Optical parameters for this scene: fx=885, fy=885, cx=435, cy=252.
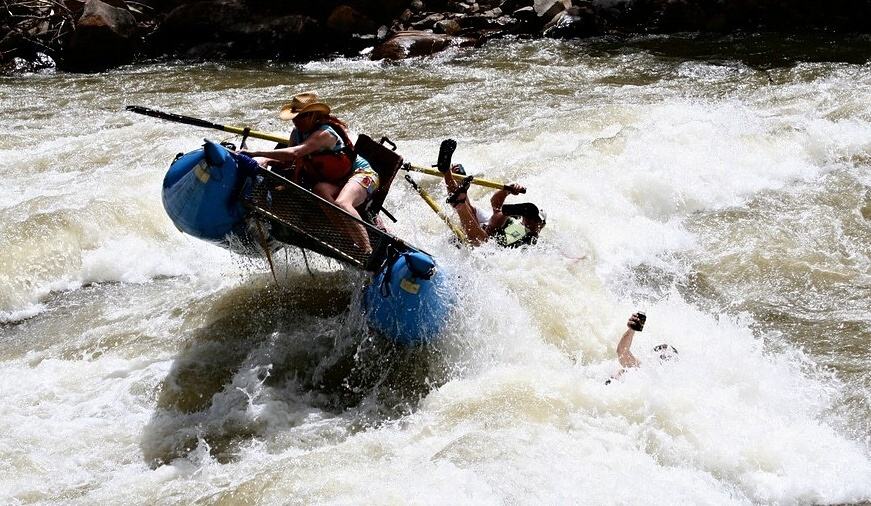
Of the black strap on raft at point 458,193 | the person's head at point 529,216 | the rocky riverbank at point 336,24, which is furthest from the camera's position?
the rocky riverbank at point 336,24

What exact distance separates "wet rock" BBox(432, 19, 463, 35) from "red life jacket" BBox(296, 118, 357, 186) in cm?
1031

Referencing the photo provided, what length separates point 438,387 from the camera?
211 inches

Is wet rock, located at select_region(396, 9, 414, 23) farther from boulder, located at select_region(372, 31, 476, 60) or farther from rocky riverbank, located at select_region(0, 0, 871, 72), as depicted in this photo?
boulder, located at select_region(372, 31, 476, 60)

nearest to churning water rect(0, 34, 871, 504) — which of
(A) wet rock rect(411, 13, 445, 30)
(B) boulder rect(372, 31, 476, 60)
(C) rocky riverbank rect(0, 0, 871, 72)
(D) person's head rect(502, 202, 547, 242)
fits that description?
(D) person's head rect(502, 202, 547, 242)

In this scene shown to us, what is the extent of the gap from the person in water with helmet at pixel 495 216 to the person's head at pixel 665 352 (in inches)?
58.1

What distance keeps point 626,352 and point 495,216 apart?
72.1 inches

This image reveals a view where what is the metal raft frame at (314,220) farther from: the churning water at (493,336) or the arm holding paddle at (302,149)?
the churning water at (493,336)

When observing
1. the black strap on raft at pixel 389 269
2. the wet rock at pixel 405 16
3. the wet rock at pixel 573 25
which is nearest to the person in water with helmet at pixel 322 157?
the black strap on raft at pixel 389 269

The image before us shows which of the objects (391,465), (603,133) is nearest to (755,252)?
(603,133)

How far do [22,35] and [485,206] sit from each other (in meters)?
10.8

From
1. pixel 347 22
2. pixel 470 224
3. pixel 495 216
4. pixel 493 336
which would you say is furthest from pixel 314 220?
pixel 347 22

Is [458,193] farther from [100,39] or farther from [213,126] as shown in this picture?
[100,39]

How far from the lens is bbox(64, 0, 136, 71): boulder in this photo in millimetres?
14406

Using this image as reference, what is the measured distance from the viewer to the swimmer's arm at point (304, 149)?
5.45 meters
